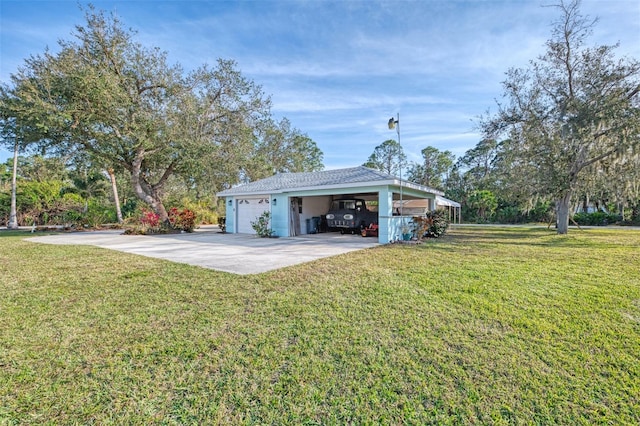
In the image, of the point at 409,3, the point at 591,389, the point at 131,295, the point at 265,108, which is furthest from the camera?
the point at 265,108

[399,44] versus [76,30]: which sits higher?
[76,30]

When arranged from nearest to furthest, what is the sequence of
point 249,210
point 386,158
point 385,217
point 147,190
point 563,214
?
1. point 385,217
2. point 563,214
3. point 249,210
4. point 147,190
5. point 386,158

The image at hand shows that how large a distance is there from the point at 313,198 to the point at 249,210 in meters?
3.54

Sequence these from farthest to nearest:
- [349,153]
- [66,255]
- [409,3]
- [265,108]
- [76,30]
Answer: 1. [349,153]
2. [265,108]
3. [76,30]
4. [409,3]
5. [66,255]

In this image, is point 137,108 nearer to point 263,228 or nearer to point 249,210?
point 249,210

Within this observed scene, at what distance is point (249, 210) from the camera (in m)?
15.2

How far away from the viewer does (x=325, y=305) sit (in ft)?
13.4

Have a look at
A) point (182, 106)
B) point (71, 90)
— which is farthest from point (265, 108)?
point (71, 90)

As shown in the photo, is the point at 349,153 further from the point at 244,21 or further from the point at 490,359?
the point at 490,359

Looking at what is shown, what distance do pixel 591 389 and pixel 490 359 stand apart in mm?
731

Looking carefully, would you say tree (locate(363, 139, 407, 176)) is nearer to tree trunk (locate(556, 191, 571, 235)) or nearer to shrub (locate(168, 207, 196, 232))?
tree trunk (locate(556, 191, 571, 235))

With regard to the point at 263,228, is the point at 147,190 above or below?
above

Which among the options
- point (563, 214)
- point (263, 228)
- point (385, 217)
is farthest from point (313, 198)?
point (563, 214)

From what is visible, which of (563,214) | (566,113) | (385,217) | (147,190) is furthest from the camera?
(147,190)
